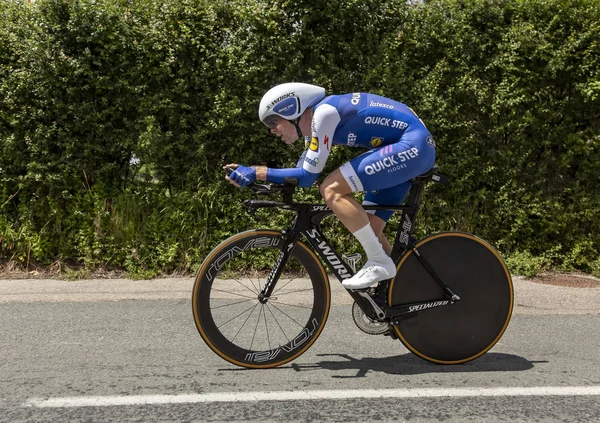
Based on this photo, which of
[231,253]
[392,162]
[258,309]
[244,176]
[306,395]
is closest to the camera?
[306,395]

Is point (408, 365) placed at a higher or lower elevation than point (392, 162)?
lower

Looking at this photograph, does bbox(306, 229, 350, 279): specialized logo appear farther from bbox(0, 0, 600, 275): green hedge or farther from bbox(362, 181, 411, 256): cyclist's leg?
bbox(0, 0, 600, 275): green hedge

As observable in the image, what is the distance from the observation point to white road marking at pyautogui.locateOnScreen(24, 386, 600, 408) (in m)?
Result: 3.43

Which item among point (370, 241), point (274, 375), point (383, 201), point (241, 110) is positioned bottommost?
point (274, 375)

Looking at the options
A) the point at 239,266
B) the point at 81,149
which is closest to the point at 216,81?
the point at 81,149

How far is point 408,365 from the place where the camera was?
410 centimetres

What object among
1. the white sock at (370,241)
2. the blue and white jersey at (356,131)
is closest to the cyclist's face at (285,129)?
the blue and white jersey at (356,131)

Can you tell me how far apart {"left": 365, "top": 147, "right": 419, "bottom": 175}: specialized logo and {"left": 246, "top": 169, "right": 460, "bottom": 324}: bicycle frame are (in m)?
0.29

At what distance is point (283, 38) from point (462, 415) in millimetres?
4539

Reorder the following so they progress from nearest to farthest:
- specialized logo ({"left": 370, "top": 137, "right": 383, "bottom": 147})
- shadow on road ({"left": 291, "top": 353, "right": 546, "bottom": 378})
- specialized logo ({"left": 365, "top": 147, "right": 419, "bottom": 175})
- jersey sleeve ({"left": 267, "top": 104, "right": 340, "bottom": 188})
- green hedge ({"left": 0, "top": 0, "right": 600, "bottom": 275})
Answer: jersey sleeve ({"left": 267, "top": 104, "right": 340, "bottom": 188}) < specialized logo ({"left": 365, "top": 147, "right": 419, "bottom": 175}) < specialized logo ({"left": 370, "top": 137, "right": 383, "bottom": 147}) < shadow on road ({"left": 291, "top": 353, "right": 546, "bottom": 378}) < green hedge ({"left": 0, "top": 0, "right": 600, "bottom": 275})

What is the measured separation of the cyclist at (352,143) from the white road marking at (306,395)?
66 centimetres

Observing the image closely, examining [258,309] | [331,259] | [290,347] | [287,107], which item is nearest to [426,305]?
[331,259]

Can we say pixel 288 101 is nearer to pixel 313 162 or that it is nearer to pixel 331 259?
pixel 313 162

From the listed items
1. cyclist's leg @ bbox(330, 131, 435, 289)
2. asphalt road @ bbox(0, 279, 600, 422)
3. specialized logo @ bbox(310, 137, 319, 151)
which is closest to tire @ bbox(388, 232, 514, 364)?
asphalt road @ bbox(0, 279, 600, 422)
